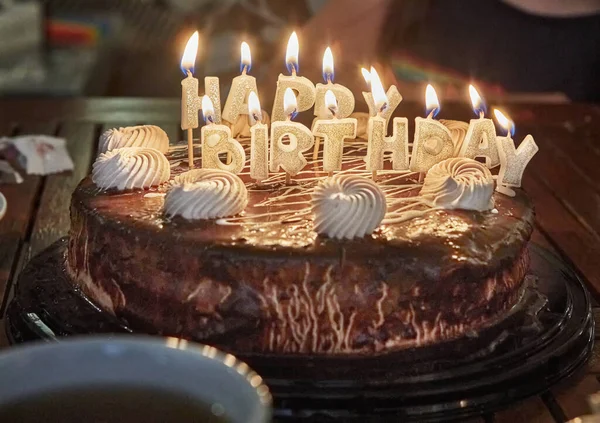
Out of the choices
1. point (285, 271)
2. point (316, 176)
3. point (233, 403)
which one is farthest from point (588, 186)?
point (233, 403)

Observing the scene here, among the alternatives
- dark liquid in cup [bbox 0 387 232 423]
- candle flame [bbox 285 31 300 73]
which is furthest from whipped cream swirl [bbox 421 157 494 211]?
dark liquid in cup [bbox 0 387 232 423]

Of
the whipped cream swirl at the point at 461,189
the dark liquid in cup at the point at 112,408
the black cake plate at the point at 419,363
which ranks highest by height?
the dark liquid in cup at the point at 112,408

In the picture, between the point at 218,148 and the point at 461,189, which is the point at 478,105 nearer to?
the point at 461,189

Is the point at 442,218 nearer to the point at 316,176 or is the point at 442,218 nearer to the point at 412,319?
the point at 412,319

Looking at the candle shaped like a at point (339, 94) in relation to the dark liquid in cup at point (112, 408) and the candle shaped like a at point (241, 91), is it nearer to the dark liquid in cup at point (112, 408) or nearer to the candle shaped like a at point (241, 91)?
the candle shaped like a at point (241, 91)

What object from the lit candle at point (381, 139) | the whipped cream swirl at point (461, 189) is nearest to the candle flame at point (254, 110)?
the lit candle at point (381, 139)

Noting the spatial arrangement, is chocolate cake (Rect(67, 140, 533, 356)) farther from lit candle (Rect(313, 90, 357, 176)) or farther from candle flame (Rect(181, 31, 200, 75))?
candle flame (Rect(181, 31, 200, 75))
